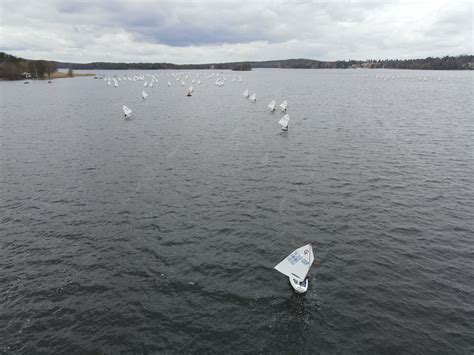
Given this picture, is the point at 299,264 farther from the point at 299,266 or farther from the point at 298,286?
the point at 298,286

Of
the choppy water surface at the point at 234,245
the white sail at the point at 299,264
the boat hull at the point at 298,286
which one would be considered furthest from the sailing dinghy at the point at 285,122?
the boat hull at the point at 298,286

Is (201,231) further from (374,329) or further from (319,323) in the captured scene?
(374,329)

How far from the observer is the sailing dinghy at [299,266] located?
2892 cm

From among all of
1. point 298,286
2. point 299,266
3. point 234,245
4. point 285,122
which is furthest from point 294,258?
point 285,122

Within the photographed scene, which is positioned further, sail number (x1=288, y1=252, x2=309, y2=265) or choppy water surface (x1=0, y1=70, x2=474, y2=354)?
sail number (x1=288, y1=252, x2=309, y2=265)

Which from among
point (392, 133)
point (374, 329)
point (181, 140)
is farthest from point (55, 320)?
point (392, 133)

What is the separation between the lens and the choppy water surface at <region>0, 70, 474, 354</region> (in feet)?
83.0

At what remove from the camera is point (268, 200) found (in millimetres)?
47156

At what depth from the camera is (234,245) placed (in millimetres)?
36500

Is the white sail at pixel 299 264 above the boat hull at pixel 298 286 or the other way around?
above

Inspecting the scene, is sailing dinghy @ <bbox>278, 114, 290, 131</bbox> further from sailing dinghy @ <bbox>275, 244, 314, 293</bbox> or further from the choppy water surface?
sailing dinghy @ <bbox>275, 244, 314, 293</bbox>

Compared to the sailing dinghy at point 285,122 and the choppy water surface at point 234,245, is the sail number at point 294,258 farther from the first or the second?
the sailing dinghy at point 285,122

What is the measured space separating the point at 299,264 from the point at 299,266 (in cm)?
19

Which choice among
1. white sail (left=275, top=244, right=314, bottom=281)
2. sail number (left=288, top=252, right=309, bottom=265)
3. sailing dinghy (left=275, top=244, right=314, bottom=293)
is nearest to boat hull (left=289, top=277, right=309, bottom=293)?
sailing dinghy (left=275, top=244, right=314, bottom=293)
